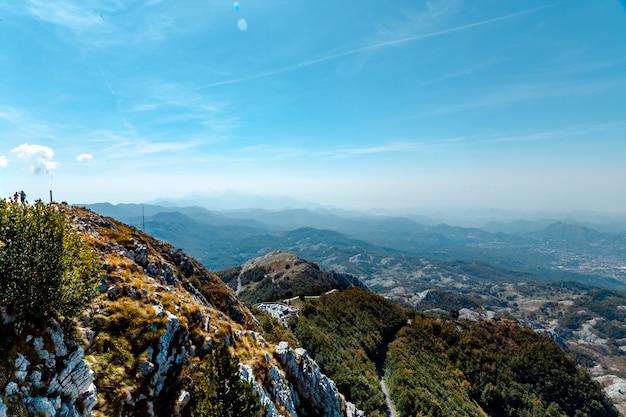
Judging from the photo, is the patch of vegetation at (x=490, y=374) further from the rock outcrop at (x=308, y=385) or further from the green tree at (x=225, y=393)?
the green tree at (x=225, y=393)

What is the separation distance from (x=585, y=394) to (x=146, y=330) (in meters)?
161

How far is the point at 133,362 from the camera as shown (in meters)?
25.2

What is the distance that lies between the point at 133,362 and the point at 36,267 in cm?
1076

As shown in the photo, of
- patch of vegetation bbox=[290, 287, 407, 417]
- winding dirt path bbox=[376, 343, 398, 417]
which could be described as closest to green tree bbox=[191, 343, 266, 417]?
patch of vegetation bbox=[290, 287, 407, 417]

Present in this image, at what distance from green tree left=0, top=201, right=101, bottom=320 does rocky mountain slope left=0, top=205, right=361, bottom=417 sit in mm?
1189

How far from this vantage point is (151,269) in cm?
5025

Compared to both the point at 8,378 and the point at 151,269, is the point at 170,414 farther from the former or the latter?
the point at 151,269

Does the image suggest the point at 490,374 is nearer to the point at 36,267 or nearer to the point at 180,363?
the point at 180,363

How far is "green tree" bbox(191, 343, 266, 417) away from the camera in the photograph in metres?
22.3

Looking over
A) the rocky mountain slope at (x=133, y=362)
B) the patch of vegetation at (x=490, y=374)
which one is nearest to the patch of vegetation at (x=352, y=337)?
the patch of vegetation at (x=490, y=374)

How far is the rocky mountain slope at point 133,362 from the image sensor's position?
19000 millimetres

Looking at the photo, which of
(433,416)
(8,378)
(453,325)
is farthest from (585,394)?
(8,378)

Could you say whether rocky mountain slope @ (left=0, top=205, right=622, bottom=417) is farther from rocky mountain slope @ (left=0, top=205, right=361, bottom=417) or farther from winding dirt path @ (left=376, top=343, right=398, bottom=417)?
winding dirt path @ (left=376, top=343, right=398, bottom=417)

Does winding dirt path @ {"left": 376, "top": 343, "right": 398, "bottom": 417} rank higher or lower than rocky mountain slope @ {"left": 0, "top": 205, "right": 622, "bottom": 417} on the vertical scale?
lower
